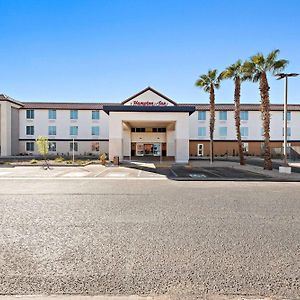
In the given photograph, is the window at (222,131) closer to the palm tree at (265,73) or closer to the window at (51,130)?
the palm tree at (265,73)

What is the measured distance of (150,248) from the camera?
481 centimetres

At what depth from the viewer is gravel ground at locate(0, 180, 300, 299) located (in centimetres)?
352

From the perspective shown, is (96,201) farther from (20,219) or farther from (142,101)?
(142,101)

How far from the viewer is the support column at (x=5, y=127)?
1508 inches

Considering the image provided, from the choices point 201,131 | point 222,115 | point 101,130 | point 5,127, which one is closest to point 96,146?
point 101,130

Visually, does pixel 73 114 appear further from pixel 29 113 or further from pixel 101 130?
pixel 29 113

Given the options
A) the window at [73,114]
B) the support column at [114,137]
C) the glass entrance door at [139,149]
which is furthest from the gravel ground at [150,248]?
the window at [73,114]

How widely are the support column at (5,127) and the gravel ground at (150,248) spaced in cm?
3498

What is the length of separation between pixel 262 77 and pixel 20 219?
21.1 meters

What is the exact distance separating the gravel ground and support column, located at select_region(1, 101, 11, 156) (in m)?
35.0

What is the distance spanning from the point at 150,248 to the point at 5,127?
41.3 m

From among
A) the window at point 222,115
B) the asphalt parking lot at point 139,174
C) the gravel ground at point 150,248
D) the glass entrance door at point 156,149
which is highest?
the window at point 222,115

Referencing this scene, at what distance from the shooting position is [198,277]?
3730 millimetres

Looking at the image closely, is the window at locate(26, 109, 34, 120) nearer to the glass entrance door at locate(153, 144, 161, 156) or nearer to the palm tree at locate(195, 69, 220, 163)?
the glass entrance door at locate(153, 144, 161, 156)
